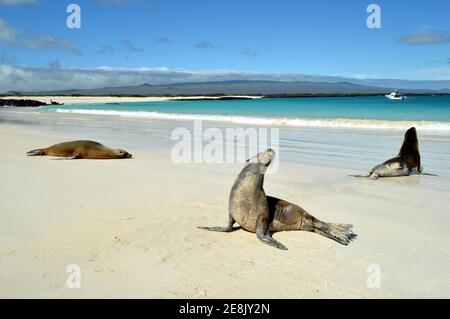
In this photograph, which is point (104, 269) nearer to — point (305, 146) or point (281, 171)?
point (281, 171)

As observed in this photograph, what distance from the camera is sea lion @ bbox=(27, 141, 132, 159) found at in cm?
1000

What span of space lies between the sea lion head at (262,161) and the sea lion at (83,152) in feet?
18.8

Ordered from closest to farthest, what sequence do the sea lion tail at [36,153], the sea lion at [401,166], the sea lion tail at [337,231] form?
the sea lion tail at [337,231], the sea lion at [401,166], the sea lion tail at [36,153]

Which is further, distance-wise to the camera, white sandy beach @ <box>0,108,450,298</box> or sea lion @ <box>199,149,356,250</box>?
sea lion @ <box>199,149,356,250</box>

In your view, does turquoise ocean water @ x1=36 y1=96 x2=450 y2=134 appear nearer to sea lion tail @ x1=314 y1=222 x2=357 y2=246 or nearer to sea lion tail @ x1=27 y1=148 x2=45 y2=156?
sea lion tail @ x1=27 y1=148 x2=45 y2=156

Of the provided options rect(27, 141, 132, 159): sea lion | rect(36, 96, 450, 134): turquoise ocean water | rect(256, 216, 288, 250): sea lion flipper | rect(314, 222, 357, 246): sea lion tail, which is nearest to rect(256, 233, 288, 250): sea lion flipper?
rect(256, 216, 288, 250): sea lion flipper

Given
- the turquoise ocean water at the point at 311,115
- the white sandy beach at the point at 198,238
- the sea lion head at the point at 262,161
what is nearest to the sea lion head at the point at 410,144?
the white sandy beach at the point at 198,238

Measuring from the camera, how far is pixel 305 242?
455 cm

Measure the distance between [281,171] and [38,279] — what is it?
5583 mm

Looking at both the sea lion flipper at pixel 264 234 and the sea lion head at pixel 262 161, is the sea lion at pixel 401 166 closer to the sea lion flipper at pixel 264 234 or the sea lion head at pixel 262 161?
the sea lion head at pixel 262 161

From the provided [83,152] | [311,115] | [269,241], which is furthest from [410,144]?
[311,115]

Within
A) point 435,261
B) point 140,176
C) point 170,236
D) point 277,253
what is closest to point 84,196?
point 140,176

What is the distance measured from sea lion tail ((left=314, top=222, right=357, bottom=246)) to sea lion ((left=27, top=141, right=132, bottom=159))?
6.24 metres

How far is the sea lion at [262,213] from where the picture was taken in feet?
15.4
